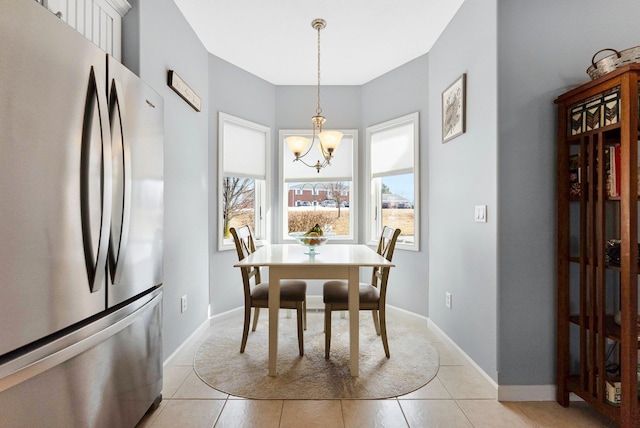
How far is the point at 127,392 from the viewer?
1569 millimetres

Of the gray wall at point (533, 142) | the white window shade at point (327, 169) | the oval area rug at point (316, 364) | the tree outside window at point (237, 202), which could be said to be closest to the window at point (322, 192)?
the white window shade at point (327, 169)

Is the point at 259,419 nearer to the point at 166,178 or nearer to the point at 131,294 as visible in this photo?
the point at 131,294

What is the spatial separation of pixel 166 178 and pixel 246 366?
148 cm

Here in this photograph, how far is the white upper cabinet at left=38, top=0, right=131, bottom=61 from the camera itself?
1588 mm

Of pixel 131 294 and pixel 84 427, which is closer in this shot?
pixel 84 427

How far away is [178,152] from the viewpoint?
2.67 meters

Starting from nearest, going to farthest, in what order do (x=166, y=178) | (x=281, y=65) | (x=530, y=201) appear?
1. (x=530, y=201)
2. (x=166, y=178)
3. (x=281, y=65)

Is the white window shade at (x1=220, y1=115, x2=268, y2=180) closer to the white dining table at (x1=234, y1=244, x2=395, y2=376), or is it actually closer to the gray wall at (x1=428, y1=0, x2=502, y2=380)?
the white dining table at (x1=234, y1=244, x2=395, y2=376)

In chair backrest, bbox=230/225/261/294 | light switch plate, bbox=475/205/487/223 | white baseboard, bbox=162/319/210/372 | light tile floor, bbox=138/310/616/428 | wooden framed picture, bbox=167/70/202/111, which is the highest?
wooden framed picture, bbox=167/70/202/111

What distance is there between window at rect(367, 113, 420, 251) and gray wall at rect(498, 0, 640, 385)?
1.46 meters

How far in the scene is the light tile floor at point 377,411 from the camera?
1843mm

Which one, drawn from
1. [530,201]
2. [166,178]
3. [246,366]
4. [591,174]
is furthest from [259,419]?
[591,174]

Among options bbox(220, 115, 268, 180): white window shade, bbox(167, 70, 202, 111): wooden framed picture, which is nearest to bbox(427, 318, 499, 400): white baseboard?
bbox(220, 115, 268, 180): white window shade

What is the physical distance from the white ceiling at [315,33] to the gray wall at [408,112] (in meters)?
0.14
